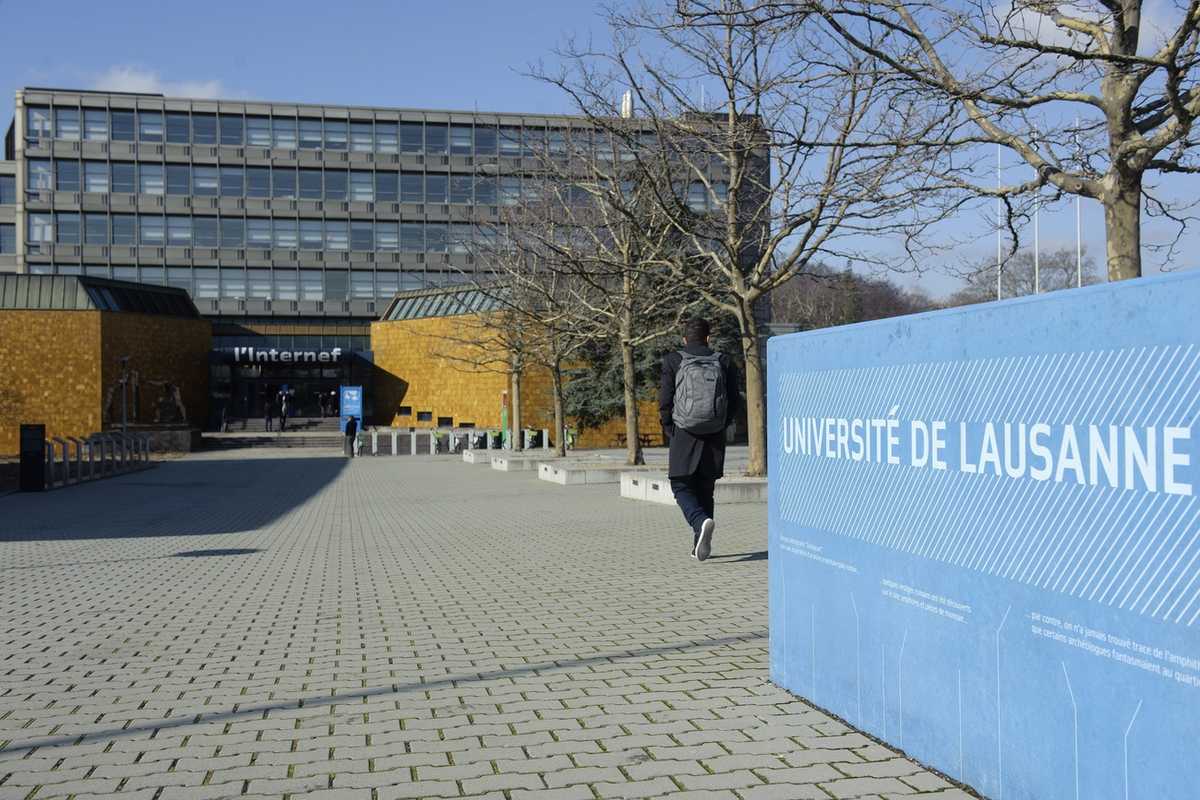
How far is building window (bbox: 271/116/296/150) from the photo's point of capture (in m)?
69.0

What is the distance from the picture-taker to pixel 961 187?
1070 cm

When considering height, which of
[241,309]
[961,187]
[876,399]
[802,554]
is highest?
[241,309]

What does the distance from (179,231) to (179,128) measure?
18.9 feet

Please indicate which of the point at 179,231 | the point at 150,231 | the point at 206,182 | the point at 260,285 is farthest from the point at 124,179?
the point at 260,285

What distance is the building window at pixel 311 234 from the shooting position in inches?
2761

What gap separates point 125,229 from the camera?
2657 inches

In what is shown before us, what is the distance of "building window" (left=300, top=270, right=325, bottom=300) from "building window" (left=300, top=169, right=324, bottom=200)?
4.35 metres

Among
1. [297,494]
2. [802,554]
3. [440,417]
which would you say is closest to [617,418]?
[440,417]

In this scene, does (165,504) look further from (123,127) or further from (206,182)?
(123,127)

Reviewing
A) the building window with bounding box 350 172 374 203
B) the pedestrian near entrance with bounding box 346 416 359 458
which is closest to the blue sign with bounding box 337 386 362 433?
the pedestrian near entrance with bounding box 346 416 359 458

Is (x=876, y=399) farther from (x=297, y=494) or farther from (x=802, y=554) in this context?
(x=297, y=494)

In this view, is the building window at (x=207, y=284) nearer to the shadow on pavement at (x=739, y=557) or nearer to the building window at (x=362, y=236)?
the building window at (x=362, y=236)

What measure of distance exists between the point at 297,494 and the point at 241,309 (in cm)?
5002

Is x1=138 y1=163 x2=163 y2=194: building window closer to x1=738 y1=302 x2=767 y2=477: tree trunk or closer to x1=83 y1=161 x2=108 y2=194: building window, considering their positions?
x1=83 y1=161 x2=108 y2=194: building window
